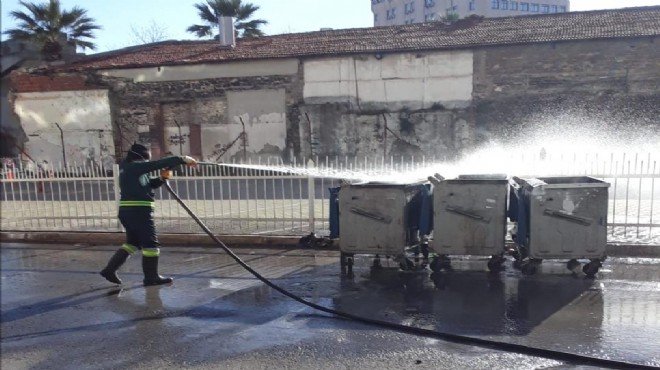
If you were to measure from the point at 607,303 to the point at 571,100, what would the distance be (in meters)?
17.7

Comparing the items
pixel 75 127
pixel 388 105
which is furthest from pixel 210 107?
pixel 388 105

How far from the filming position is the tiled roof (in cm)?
2148

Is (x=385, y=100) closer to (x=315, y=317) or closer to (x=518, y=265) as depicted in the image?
(x=518, y=265)

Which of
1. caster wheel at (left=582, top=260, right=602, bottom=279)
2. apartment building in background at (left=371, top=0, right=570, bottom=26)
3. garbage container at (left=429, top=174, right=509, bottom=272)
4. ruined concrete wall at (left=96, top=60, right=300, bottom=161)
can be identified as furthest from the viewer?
apartment building in background at (left=371, top=0, right=570, bottom=26)

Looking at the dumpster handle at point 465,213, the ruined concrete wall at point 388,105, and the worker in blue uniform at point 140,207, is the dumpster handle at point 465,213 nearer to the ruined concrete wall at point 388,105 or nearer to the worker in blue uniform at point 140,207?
the worker in blue uniform at point 140,207

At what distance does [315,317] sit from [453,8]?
231 ft

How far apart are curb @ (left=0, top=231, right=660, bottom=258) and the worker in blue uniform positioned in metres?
2.42

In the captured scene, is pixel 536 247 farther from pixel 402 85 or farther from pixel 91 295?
pixel 402 85

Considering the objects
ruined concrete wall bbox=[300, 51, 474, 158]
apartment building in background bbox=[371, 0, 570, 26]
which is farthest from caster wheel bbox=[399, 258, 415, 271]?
apartment building in background bbox=[371, 0, 570, 26]

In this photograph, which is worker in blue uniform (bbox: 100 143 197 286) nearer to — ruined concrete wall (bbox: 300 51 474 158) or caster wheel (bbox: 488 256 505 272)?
caster wheel (bbox: 488 256 505 272)

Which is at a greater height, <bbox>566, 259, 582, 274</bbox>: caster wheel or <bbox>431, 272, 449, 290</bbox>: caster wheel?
Result: <bbox>566, 259, 582, 274</bbox>: caster wheel

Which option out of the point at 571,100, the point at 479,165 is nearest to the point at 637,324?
the point at 479,165

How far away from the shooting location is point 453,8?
6944 cm

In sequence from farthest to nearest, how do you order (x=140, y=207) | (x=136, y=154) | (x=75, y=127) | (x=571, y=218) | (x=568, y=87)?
(x=75, y=127), (x=568, y=87), (x=136, y=154), (x=140, y=207), (x=571, y=218)
